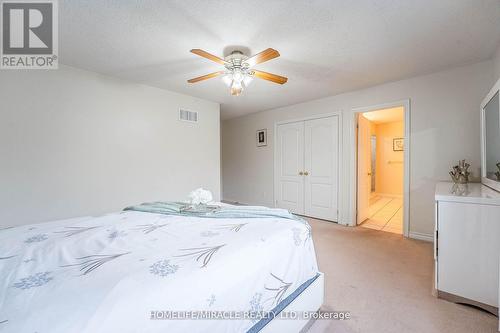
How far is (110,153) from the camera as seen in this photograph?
295 cm

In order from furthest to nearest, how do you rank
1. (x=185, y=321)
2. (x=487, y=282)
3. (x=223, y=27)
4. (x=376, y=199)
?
(x=376, y=199)
(x=223, y=27)
(x=487, y=282)
(x=185, y=321)

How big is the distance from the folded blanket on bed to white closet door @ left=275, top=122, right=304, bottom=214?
276 cm

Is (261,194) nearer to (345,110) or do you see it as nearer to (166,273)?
(345,110)

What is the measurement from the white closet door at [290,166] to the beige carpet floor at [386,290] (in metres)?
1.47

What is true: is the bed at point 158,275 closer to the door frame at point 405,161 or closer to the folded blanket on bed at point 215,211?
the folded blanket on bed at point 215,211

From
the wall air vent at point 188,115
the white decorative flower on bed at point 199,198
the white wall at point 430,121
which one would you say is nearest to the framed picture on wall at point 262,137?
the white wall at point 430,121

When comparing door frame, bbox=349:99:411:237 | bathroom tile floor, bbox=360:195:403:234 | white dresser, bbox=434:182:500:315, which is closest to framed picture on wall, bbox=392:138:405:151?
bathroom tile floor, bbox=360:195:403:234

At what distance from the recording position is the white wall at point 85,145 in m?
2.30

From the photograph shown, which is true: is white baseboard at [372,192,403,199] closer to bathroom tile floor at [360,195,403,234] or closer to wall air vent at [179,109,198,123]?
bathroom tile floor at [360,195,403,234]

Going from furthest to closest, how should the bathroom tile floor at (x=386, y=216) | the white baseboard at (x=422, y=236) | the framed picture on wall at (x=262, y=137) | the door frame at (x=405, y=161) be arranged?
the framed picture on wall at (x=262, y=137), the bathroom tile floor at (x=386, y=216), the door frame at (x=405, y=161), the white baseboard at (x=422, y=236)

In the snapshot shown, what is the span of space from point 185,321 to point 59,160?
2761 millimetres

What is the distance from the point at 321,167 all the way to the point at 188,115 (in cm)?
261

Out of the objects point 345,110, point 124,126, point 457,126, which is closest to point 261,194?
point 345,110

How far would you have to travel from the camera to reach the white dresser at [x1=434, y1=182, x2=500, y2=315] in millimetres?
1535
